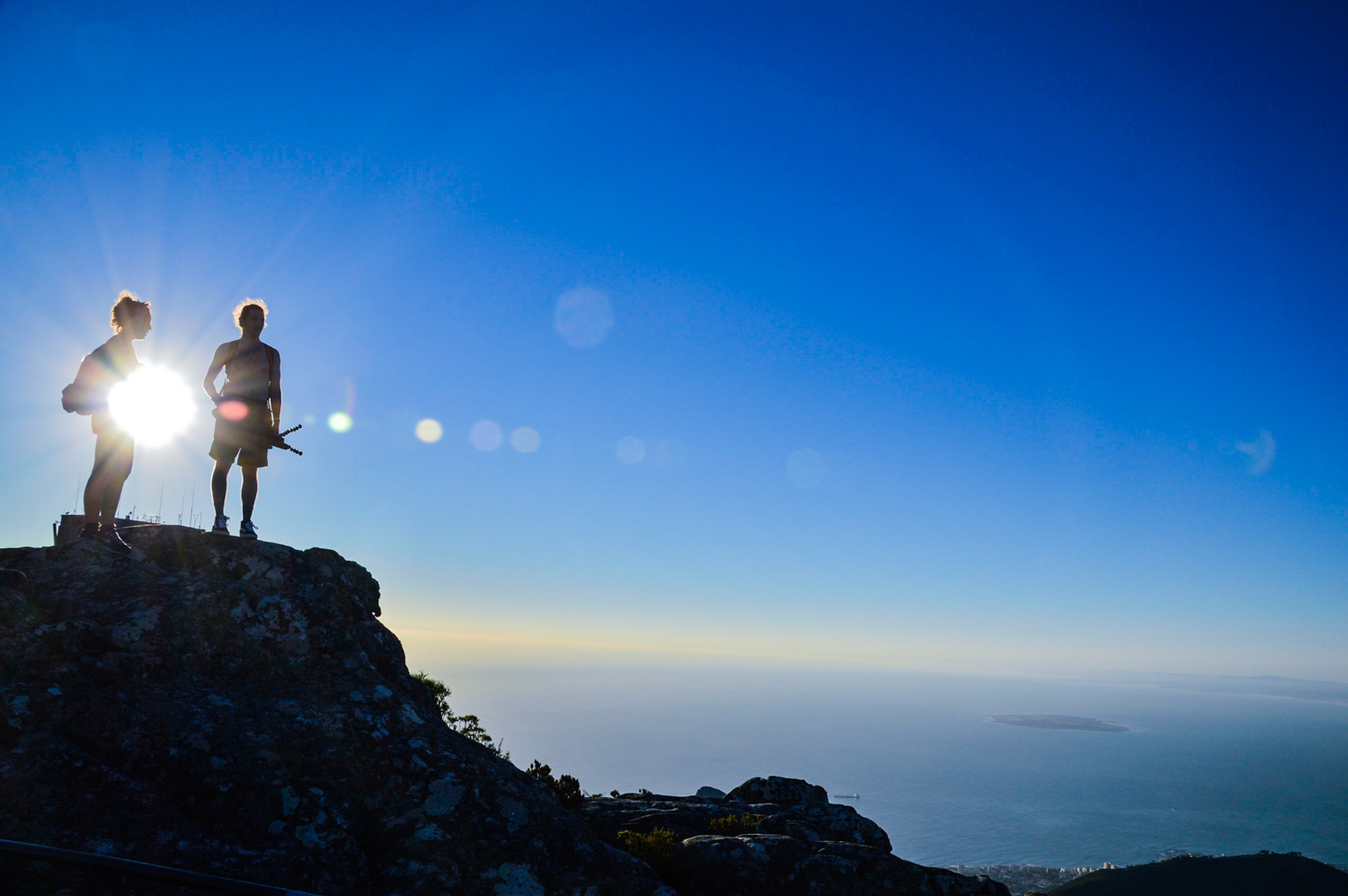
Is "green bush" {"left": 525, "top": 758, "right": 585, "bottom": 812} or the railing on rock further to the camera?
"green bush" {"left": 525, "top": 758, "right": 585, "bottom": 812}

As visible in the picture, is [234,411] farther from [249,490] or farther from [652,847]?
[652,847]

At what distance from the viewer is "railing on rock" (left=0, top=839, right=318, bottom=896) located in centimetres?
344

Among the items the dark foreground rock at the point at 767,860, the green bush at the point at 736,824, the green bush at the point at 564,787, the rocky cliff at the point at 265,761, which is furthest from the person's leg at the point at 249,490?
the green bush at the point at 736,824

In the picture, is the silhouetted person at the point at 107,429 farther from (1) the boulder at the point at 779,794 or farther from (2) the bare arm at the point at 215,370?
(1) the boulder at the point at 779,794

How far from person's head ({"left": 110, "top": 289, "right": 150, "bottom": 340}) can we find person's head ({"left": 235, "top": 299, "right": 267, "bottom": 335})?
128 centimetres

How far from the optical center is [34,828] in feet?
16.9

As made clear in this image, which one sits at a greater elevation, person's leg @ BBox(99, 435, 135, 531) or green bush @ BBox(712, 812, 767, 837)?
person's leg @ BBox(99, 435, 135, 531)

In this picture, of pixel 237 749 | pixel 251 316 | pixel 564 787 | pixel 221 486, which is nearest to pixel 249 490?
pixel 221 486

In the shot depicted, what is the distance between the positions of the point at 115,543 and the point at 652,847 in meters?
8.32

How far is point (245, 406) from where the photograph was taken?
33.7 ft

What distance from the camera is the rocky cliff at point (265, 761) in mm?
5648

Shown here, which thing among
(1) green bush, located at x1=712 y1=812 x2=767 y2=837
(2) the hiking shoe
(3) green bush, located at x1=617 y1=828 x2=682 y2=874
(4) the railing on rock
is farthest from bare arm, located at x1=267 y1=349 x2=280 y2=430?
(1) green bush, located at x1=712 y1=812 x2=767 y2=837

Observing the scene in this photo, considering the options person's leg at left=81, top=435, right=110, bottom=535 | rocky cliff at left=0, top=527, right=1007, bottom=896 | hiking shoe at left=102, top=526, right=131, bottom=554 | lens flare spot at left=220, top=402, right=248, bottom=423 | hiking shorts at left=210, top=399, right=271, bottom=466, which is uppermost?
lens flare spot at left=220, top=402, right=248, bottom=423

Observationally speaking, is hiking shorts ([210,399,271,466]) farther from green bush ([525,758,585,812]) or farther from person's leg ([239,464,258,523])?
green bush ([525,758,585,812])
